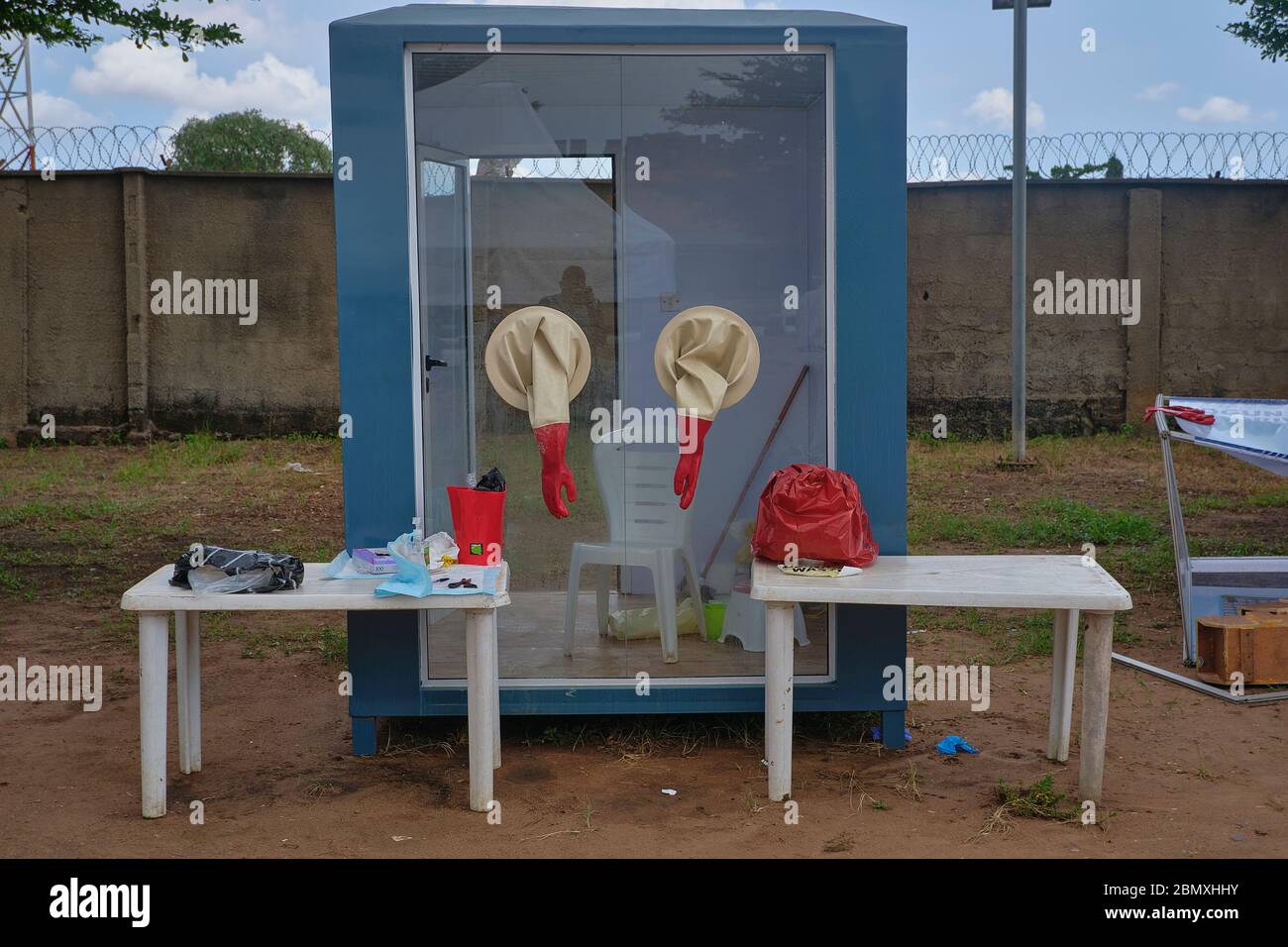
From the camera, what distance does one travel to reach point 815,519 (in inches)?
162

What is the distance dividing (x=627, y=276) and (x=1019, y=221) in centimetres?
743

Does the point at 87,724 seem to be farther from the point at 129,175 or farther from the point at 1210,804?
the point at 129,175

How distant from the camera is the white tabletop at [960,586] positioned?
3.76 m

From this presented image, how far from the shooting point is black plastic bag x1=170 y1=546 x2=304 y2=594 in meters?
3.83

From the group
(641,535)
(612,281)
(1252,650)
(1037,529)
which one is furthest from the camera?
(1037,529)

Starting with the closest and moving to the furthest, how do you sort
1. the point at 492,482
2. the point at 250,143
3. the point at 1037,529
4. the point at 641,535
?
1. the point at 492,482
2. the point at 641,535
3. the point at 1037,529
4. the point at 250,143

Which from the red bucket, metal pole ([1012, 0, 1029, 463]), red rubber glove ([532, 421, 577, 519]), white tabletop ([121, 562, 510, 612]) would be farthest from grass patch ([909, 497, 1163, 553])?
white tabletop ([121, 562, 510, 612])

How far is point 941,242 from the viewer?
12.0m

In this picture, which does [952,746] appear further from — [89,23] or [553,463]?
[89,23]

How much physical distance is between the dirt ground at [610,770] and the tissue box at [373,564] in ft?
2.46

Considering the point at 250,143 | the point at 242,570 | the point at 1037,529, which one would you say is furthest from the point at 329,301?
the point at 250,143

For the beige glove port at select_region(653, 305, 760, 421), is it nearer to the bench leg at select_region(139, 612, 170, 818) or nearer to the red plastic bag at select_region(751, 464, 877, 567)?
the red plastic bag at select_region(751, 464, 877, 567)
